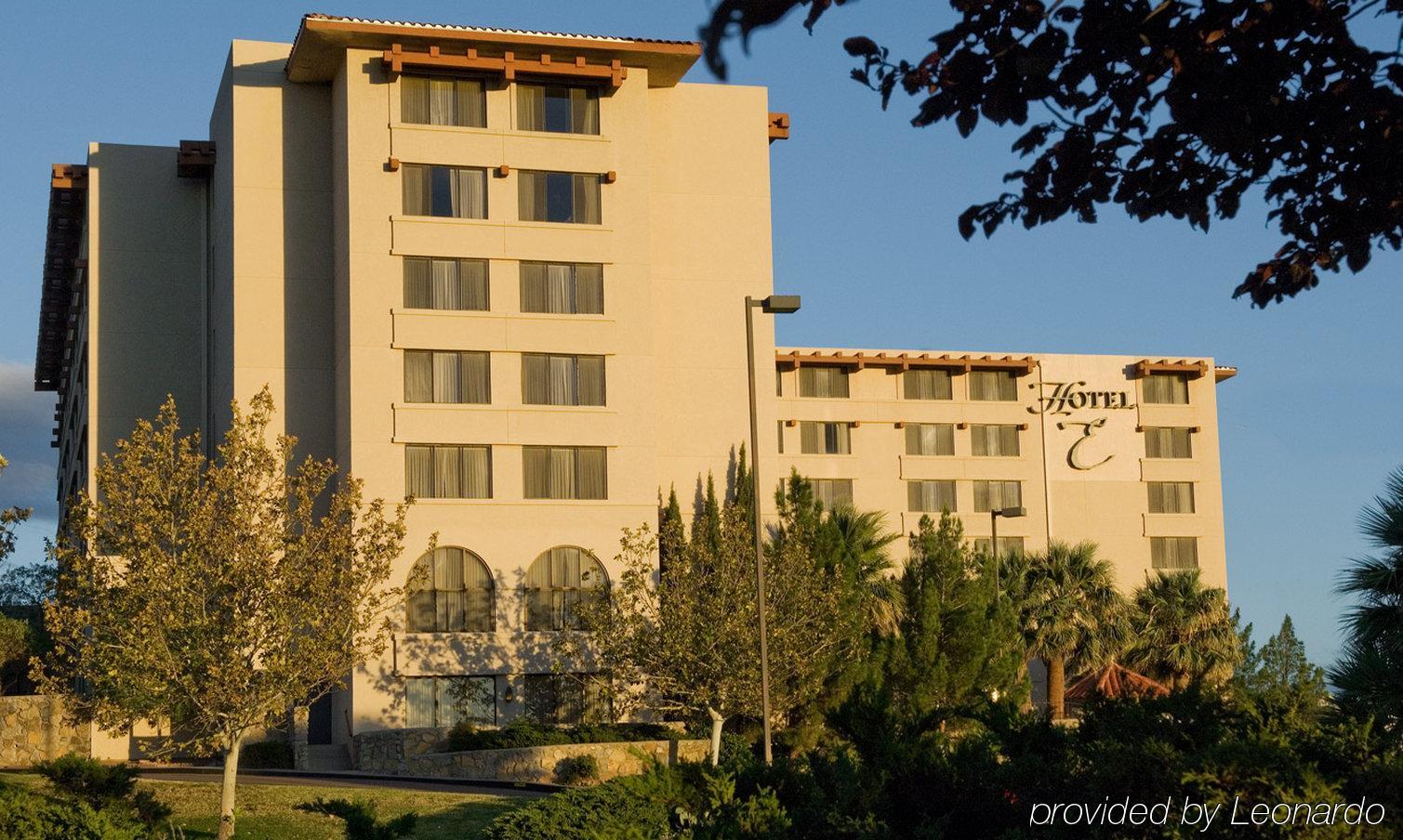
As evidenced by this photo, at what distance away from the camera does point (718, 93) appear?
56312mm

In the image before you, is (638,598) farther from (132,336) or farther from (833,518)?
(132,336)

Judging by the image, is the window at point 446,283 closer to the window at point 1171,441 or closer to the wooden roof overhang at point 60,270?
the wooden roof overhang at point 60,270

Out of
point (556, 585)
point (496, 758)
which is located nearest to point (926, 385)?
point (556, 585)

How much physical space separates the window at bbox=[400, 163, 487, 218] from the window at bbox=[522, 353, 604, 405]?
4.66m

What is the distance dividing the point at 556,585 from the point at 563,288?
8.74m

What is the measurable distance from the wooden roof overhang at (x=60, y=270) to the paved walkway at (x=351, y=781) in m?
26.4

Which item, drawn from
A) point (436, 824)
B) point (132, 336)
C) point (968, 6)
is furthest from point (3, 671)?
point (968, 6)

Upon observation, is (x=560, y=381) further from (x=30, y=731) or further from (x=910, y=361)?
(x=910, y=361)

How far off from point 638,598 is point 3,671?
27943 mm

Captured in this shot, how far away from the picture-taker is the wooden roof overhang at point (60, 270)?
6153cm

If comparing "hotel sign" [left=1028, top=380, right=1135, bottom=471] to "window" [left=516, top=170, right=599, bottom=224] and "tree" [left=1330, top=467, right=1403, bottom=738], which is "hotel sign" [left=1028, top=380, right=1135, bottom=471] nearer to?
"window" [left=516, top=170, right=599, bottom=224]

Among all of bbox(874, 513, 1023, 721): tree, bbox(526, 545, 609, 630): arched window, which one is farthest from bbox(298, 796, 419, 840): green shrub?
bbox(526, 545, 609, 630): arched window

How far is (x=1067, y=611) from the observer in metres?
59.6

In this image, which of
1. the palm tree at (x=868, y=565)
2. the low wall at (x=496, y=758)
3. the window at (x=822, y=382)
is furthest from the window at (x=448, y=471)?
the window at (x=822, y=382)
